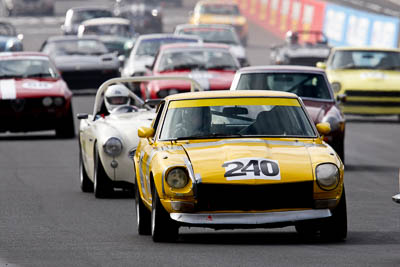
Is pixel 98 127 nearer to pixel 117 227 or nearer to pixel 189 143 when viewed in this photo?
pixel 117 227

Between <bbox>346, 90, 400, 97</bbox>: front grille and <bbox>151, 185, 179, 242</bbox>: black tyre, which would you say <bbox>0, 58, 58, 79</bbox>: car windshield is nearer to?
<bbox>346, 90, 400, 97</bbox>: front grille

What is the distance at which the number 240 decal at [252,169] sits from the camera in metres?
9.69

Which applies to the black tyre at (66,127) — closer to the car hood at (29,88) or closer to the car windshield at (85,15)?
the car hood at (29,88)

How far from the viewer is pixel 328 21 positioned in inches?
1810

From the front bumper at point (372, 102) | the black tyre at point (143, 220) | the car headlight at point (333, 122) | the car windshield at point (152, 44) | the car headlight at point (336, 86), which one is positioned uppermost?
the black tyre at point (143, 220)

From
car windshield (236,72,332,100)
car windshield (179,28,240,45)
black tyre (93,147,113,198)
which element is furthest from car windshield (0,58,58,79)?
car windshield (179,28,240,45)

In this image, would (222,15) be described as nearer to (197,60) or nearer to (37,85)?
(197,60)

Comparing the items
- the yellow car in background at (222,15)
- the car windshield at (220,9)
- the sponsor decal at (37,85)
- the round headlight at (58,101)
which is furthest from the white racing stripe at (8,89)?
the car windshield at (220,9)

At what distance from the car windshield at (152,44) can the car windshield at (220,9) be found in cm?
1936

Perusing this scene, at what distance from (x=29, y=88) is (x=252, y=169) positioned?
42.7 feet

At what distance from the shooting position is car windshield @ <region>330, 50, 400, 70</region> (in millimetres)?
25859

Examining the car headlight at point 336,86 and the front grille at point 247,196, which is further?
the car headlight at point 336,86

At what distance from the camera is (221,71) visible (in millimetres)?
24391

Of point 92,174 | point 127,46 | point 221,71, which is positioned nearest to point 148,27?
point 127,46
